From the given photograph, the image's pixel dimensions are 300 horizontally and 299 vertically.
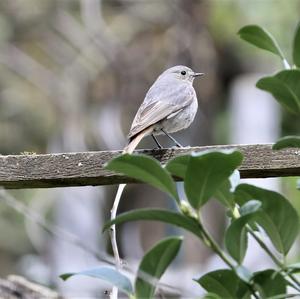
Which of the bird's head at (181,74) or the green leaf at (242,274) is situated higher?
the bird's head at (181,74)

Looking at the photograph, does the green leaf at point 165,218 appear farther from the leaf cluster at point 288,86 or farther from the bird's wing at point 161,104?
the bird's wing at point 161,104

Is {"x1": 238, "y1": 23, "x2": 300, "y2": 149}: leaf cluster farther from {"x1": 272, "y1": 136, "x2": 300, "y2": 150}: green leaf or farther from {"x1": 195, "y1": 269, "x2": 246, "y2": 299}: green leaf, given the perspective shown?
{"x1": 195, "y1": 269, "x2": 246, "y2": 299}: green leaf

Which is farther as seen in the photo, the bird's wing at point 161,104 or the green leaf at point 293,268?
the bird's wing at point 161,104

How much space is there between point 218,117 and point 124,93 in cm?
88

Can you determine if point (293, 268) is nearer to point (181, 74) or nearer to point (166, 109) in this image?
point (166, 109)

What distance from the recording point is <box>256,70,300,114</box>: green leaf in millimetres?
1418

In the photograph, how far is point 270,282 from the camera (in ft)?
4.40

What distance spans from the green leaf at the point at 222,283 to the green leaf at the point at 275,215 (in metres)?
0.09

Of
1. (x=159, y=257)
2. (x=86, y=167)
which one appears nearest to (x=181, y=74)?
(x=86, y=167)

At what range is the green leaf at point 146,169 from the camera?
1.25m

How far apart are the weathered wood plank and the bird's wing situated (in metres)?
1.12

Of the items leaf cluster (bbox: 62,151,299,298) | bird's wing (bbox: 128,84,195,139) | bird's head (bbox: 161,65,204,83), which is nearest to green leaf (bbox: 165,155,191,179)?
leaf cluster (bbox: 62,151,299,298)

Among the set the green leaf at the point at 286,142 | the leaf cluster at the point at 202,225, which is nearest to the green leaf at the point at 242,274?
the leaf cluster at the point at 202,225

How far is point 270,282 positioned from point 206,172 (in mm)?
227
